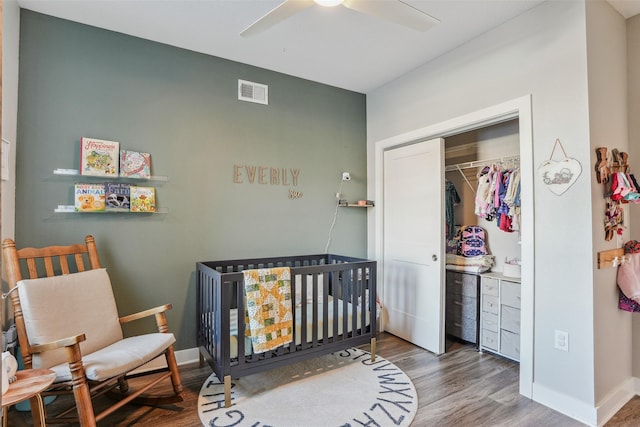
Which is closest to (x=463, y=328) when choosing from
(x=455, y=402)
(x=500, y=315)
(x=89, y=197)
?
(x=500, y=315)

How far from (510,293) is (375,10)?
242cm

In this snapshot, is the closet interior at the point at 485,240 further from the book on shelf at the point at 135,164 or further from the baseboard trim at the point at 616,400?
the book on shelf at the point at 135,164

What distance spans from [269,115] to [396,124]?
123 cm

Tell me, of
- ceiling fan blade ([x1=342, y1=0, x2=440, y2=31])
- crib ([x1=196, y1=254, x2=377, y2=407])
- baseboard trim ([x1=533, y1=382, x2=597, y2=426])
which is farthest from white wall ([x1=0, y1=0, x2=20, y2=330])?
baseboard trim ([x1=533, y1=382, x2=597, y2=426])

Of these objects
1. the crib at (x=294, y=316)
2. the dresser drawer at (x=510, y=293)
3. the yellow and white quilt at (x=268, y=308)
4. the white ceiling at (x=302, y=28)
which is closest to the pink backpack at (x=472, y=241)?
the dresser drawer at (x=510, y=293)

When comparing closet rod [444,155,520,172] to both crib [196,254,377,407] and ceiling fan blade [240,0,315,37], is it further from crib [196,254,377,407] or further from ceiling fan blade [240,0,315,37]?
ceiling fan blade [240,0,315,37]

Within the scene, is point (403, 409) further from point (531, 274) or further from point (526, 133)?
point (526, 133)

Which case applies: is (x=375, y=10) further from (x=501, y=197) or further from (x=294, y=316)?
(x=294, y=316)

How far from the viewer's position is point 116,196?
2658 mm

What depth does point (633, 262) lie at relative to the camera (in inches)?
95.0

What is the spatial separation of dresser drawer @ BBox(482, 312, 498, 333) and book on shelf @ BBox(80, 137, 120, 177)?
3.22 meters

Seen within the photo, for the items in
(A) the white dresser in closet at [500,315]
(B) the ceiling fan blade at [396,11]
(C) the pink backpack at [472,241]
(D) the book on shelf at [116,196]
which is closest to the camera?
(B) the ceiling fan blade at [396,11]

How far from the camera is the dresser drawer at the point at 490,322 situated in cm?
312

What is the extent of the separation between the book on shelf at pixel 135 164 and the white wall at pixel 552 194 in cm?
257
